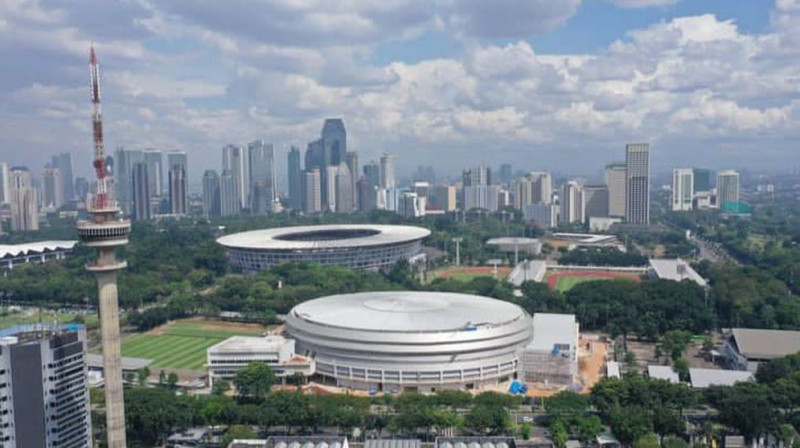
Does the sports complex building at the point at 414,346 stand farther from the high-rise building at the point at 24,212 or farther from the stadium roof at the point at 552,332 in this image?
the high-rise building at the point at 24,212

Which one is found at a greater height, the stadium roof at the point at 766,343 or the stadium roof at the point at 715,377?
the stadium roof at the point at 766,343

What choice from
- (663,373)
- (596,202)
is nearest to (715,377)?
(663,373)

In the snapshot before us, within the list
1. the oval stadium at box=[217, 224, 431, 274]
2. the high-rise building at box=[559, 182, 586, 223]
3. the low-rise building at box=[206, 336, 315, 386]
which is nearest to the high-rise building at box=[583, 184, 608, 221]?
the high-rise building at box=[559, 182, 586, 223]

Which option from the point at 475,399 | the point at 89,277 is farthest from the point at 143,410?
the point at 89,277

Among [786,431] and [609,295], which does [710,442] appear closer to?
[786,431]

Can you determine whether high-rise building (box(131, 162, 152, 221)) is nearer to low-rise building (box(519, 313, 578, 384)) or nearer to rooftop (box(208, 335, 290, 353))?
rooftop (box(208, 335, 290, 353))

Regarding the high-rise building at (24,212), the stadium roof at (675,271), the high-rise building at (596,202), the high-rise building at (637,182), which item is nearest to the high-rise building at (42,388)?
the stadium roof at (675,271)
